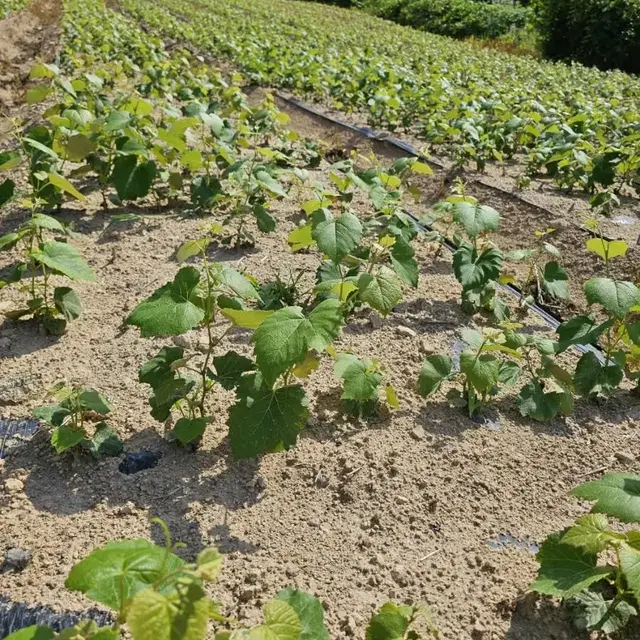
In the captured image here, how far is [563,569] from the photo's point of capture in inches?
66.4

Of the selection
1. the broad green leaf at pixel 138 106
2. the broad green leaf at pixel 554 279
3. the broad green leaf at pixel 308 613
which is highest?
the broad green leaf at pixel 138 106

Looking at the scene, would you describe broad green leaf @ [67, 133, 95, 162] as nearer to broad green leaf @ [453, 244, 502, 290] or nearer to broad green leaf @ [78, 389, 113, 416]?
broad green leaf @ [78, 389, 113, 416]

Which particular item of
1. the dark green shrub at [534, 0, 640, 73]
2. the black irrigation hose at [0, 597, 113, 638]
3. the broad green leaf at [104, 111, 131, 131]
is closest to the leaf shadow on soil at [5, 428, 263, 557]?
the black irrigation hose at [0, 597, 113, 638]

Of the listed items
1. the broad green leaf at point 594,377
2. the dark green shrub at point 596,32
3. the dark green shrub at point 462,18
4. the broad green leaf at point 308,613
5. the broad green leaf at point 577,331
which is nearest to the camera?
the broad green leaf at point 308,613

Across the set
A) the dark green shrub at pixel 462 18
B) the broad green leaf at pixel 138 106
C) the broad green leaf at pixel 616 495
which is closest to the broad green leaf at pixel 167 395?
the broad green leaf at pixel 616 495

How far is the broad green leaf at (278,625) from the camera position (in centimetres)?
124

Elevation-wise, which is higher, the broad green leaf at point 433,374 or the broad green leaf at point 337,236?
the broad green leaf at point 337,236

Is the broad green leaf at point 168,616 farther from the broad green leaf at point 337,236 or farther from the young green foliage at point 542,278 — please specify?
the young green foliage at point 542,278

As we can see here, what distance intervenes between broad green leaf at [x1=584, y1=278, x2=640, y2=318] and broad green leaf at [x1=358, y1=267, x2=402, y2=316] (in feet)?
2.07

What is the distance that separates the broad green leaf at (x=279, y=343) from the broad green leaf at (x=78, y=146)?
211 cm

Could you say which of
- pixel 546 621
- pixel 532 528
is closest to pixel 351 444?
pixel 532 528

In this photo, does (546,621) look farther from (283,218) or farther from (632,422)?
(283,218)

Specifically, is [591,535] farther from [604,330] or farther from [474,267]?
[474,267]

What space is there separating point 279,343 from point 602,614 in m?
1.02
